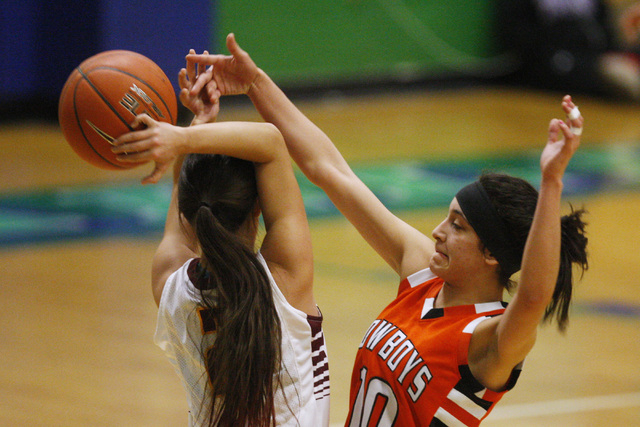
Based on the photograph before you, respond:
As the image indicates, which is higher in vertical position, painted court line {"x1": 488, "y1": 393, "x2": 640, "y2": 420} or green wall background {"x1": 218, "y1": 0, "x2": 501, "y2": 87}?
green wall background {"x1": 218, "y1": 0, "x2": 501, "y2": 87}

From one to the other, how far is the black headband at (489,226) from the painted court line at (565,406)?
187 centimetres

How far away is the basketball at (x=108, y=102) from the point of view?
7.01ft

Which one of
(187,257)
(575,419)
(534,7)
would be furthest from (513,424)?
(534,7)

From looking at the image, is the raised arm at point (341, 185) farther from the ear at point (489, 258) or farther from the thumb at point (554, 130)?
the thumb at point (554, 130)

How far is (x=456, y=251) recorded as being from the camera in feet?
7.21

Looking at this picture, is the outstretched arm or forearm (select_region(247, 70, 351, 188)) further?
forearm (select_region(247, 70, 351, 188))

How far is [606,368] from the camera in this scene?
Result: 14.2 ft

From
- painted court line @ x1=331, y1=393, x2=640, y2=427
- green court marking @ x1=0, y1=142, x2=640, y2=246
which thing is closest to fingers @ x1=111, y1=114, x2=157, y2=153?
painted court line @ x1=331, y1=393, x2=640, y2=427

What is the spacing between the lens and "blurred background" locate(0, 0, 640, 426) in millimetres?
4176

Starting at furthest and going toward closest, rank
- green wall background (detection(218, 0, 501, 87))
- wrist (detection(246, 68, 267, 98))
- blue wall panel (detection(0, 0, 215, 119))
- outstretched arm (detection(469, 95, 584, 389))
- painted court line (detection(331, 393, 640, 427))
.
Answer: green wall background (detection(218, 0, 501, 87)) → blue wall panel (detection(0, 0, 215, 119)) → painted court line (detection(331, 393, 640, 427)) → wrist (detection(246, 68, 267, 98)) → outstretched arm (detection(469, 95, 584, 389))

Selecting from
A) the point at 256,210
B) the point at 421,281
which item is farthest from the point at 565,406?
the point at 256,210

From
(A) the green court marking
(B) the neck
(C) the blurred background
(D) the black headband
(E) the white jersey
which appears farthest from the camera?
(A) the green court marking

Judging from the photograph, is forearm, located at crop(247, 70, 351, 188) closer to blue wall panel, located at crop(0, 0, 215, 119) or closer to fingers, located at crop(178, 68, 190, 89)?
fingers, located at crop(178, 68, 190, 89)

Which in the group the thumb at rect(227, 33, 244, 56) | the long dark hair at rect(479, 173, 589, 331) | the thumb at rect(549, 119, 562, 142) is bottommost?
the long dark hair at rect(479, 173, 589, 331)
